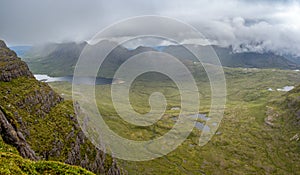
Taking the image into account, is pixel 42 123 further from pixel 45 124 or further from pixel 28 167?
pixel 28 167

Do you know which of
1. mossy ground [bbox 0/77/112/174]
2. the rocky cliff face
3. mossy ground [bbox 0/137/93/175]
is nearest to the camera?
mossy ground [bbox 0/137/93/175]

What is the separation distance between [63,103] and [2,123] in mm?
125300

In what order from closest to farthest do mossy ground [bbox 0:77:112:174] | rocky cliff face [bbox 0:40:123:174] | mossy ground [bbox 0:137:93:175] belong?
mossy ground [bbox 0:137:93:175], mossy ground [bbox 0:77:112:174], rocky cliff face [bbox 0:40:123:174]

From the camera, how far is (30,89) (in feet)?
506

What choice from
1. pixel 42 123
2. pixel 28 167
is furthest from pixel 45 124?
pixel 28 167

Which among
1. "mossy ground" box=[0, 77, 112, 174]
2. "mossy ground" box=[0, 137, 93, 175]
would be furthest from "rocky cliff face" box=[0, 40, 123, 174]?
"mossy ground" box=[0, 137, 93, 175]

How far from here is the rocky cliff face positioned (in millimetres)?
113125

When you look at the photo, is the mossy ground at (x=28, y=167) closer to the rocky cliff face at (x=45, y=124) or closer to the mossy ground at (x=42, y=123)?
the rocky cliff face at (x=45, y=124)

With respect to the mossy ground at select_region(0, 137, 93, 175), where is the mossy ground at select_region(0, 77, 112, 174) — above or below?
below

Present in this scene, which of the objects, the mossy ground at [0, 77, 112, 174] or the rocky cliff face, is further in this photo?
the rocky cliff face

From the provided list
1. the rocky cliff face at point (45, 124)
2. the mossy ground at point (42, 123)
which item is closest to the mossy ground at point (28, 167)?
the rocky cliff face at point (45, 124)

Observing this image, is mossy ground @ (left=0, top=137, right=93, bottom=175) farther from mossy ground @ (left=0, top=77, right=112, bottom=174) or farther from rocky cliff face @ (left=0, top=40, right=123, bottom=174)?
mossy ground @ (left=0, top=77, right=112, bottom=174)

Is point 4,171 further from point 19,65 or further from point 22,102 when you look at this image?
point 19,65

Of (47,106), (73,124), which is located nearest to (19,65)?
(47,106)
